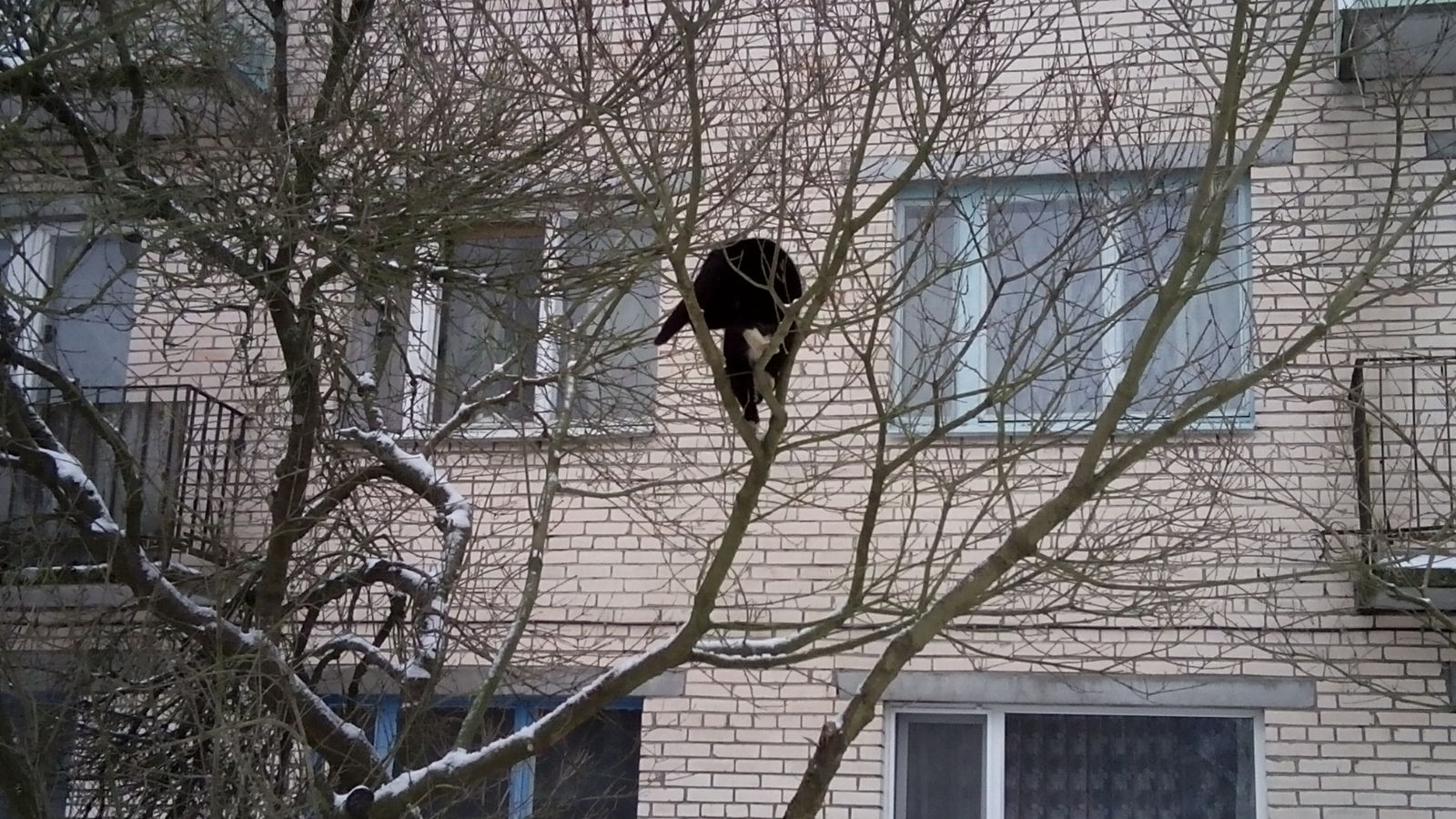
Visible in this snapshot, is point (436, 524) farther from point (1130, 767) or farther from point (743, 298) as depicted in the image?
point (1130, 767)

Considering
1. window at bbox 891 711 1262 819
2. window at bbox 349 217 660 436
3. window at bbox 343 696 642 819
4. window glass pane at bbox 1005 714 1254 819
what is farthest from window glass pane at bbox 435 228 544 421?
window glass pane at bbox 1005 714 1254 819

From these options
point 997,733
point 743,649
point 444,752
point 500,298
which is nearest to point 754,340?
point 743,649

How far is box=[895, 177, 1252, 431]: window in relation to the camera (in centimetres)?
447

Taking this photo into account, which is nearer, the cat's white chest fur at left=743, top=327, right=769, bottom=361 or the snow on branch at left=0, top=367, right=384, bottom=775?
the cat's white chest fur at left=743, top=327, right=769, bottom=361

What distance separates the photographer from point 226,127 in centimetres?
549

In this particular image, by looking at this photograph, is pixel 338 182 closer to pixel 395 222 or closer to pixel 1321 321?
pixel 395 222

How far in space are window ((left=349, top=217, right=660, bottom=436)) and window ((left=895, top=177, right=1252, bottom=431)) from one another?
108 centimetres

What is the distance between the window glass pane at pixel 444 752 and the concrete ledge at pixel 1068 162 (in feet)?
8.13

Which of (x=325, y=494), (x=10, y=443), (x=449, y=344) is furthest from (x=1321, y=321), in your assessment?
(x=449, y=344)

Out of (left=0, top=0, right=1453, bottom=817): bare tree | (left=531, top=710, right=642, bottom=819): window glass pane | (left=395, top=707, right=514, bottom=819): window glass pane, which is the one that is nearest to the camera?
(left=0, top=0, right=1453, bottom=817): bare tree

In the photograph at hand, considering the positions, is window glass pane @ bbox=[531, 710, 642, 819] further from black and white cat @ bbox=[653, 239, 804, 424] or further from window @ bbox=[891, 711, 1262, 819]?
black and white cat @ bbox=[653, 239, 804, 424]

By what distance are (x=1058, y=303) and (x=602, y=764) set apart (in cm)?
315

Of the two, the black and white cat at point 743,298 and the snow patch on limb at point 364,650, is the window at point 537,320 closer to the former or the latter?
the black and white cat at point 743,298

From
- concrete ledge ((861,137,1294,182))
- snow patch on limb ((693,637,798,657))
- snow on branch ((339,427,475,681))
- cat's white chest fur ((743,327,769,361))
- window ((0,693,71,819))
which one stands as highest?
concrete ledge ((861,137,1294,182))
